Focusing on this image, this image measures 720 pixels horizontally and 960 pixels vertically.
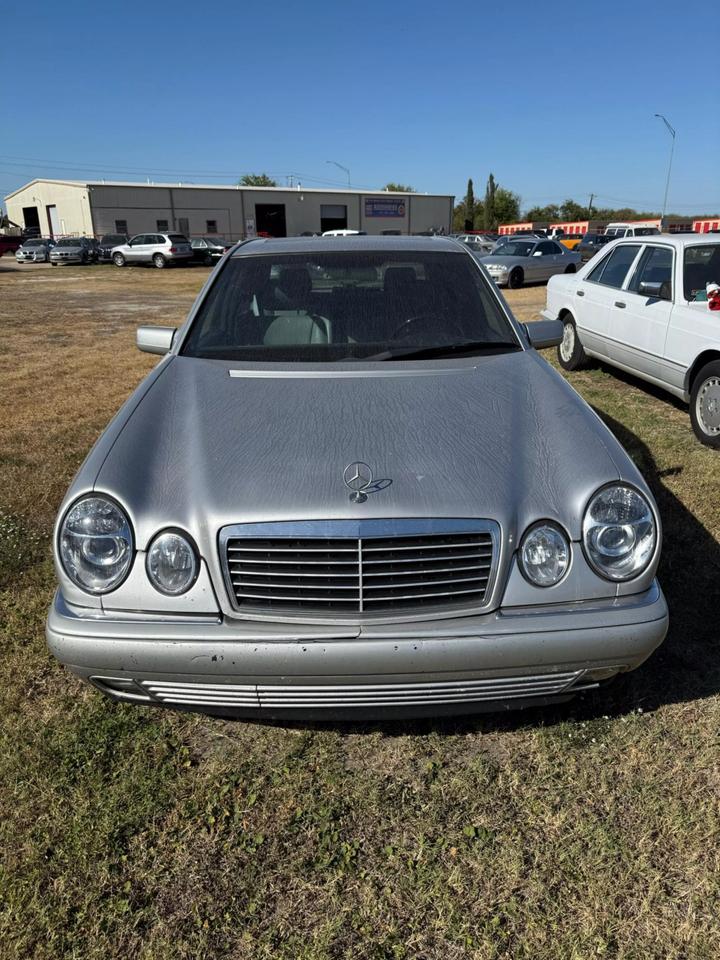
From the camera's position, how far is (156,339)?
12.1 ft

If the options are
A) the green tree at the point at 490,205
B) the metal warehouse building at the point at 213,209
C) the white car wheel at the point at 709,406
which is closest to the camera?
the white car wheel at the point at 709,406

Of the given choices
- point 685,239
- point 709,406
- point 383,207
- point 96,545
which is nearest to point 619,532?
point 96,545

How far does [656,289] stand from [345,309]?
3.86 meters

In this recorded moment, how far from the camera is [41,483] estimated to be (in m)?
4.87

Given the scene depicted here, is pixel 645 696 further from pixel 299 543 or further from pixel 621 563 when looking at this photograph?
pixel 299 543

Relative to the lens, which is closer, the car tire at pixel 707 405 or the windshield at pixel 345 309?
the windshield at pixel 345 309

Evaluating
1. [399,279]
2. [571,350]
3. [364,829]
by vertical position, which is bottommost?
[364,829]

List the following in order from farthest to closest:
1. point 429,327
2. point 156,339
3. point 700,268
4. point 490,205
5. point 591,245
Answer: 1. point 490,205
2. point 591,245
3. point 700,268
4. point 156,339
5. point 429,327

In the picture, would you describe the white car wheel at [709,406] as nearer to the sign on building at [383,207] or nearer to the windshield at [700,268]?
the windshield at [700,268]

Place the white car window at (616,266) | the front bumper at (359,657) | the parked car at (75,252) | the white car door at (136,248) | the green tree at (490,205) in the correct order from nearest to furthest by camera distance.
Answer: the front bumper at (359,657) → the white car window at (616,266) → the white car door at (136,248) → the parked car at (75,252) → the green tree at (490,205)

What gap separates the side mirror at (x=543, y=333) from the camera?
3754 millimetres

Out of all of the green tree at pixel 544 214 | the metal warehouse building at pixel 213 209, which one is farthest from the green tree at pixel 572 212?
the metal warehouse building at pixel 213 209

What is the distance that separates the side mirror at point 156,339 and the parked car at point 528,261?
17.1m

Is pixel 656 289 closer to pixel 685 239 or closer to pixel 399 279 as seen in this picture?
pixel 685 239
